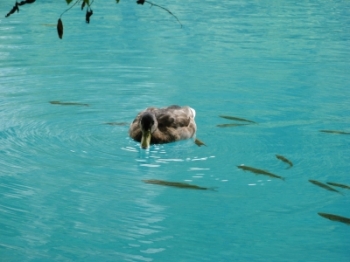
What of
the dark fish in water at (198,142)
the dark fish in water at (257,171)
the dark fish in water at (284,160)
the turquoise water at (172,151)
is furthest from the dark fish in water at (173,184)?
the dark fish in water at (198,142)

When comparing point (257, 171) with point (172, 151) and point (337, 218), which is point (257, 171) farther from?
point (337, 218)

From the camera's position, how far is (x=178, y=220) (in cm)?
646

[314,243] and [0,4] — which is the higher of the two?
[314,243]

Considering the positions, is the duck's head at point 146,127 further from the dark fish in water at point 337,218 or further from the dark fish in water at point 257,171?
the dark fish in water at point 337,218

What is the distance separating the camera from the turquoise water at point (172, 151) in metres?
6.05

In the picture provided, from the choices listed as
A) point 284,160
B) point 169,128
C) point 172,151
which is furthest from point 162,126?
point 284,160

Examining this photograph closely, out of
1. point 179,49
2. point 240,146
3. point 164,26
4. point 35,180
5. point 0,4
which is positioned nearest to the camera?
point 35,180

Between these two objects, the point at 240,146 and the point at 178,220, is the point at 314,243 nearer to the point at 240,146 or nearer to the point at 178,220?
the point at 178,220

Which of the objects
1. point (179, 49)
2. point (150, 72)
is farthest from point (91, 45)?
point (150, 72)

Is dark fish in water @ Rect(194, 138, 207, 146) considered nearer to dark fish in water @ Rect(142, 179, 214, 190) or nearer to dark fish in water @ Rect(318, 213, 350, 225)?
dark fish in water @ Rect(142, 179, 214, 190)

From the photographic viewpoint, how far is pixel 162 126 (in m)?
8.57

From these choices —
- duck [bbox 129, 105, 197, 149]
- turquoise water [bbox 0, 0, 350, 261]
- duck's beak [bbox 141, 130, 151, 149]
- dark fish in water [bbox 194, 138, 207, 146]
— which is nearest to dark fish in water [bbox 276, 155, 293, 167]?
turquoise water [bbox 0, 0, 350, 261]

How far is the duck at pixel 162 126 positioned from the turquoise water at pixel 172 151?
0.43ft

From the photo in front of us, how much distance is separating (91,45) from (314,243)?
10.1 metres
